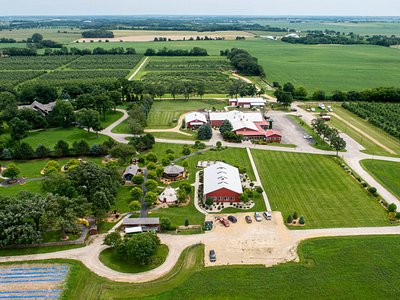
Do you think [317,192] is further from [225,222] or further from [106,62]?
[106,62]

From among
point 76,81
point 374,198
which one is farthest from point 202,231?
point 76,81

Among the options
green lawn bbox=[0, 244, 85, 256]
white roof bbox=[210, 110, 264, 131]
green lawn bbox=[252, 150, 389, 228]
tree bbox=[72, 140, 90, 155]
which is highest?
white roof bbox=[210, 110, 264, 131]

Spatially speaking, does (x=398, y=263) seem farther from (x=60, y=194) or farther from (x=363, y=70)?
(x=363, y=70)

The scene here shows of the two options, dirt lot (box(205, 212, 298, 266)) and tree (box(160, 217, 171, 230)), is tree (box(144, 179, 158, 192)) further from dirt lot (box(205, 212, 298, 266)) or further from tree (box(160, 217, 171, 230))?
dirt lot (box(205, 212, 298, 266))

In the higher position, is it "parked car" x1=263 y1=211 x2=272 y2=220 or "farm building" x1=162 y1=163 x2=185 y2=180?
"farm building" x1=162 y1=163 x2=185 y2=180

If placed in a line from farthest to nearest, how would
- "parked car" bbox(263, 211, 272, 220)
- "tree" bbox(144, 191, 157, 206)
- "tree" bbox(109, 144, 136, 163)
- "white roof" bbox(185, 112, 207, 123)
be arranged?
"white roof" bbox(185, 112, 207, 123), "tree" bbox(109, 144, 136, 163), "tree" bbox(144, 191, 157, 206), "parked car" bbox(263, 211, 272, 220)

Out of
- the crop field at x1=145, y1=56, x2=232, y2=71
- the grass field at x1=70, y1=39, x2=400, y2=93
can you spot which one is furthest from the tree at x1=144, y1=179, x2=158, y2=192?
the crop field at x1=145, y1=56, x2=232, y2=71
